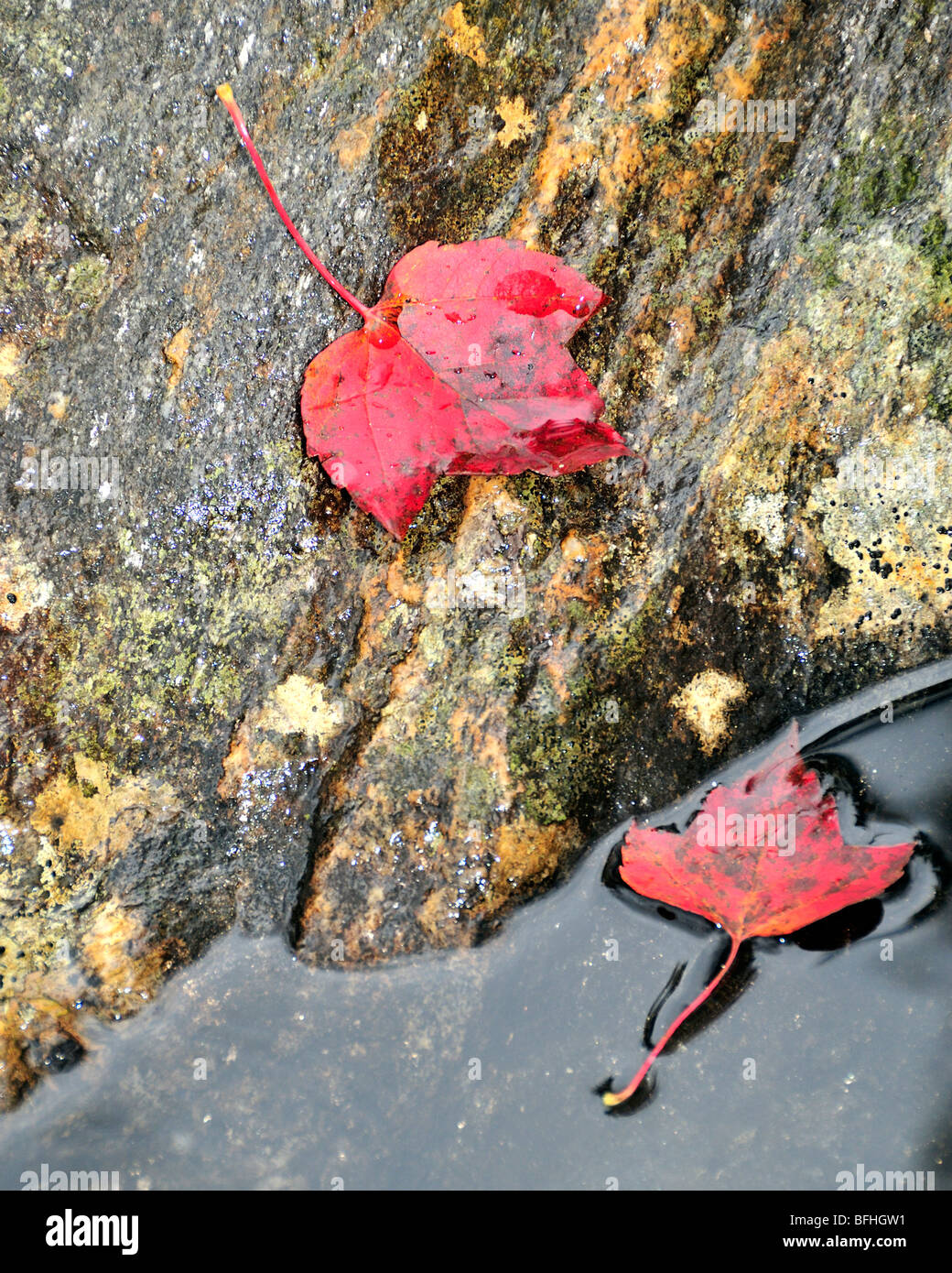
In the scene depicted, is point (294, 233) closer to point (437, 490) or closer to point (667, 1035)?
point (437, 490)

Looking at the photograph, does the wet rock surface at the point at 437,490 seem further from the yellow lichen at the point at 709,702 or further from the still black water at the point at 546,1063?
the still black water at the point at 546,1063

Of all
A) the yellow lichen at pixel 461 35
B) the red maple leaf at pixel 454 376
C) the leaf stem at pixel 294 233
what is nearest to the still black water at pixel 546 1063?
the red maple leaf at pixel 454 376

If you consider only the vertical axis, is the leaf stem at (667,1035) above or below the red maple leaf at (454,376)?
below

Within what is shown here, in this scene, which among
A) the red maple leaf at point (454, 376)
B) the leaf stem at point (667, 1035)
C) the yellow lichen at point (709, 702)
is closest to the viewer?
the red maple leaf at point (454, 376)

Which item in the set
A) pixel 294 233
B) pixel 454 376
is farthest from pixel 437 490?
pixel 294 233

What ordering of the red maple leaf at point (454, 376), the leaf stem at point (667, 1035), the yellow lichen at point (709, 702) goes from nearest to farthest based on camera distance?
the red maple leaf at point (454, 376) < the leaf stem at point (667, 1035) < the yellow lichen at point (709, 702)

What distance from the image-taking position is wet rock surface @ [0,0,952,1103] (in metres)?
1.82

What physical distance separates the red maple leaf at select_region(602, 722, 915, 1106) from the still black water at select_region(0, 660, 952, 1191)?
47mm

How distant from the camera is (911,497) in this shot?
2059 millimetres

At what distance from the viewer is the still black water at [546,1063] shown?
6.07 ft

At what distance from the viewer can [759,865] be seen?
1933 millimetres

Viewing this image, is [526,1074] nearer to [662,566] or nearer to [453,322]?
[662,566]

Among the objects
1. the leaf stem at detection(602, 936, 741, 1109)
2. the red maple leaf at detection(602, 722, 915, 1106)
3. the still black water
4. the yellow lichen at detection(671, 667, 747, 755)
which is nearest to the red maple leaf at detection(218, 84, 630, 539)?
the yellow lichen at detection(671, 667, 747, 755)

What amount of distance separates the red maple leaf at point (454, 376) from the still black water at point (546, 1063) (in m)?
0.94
